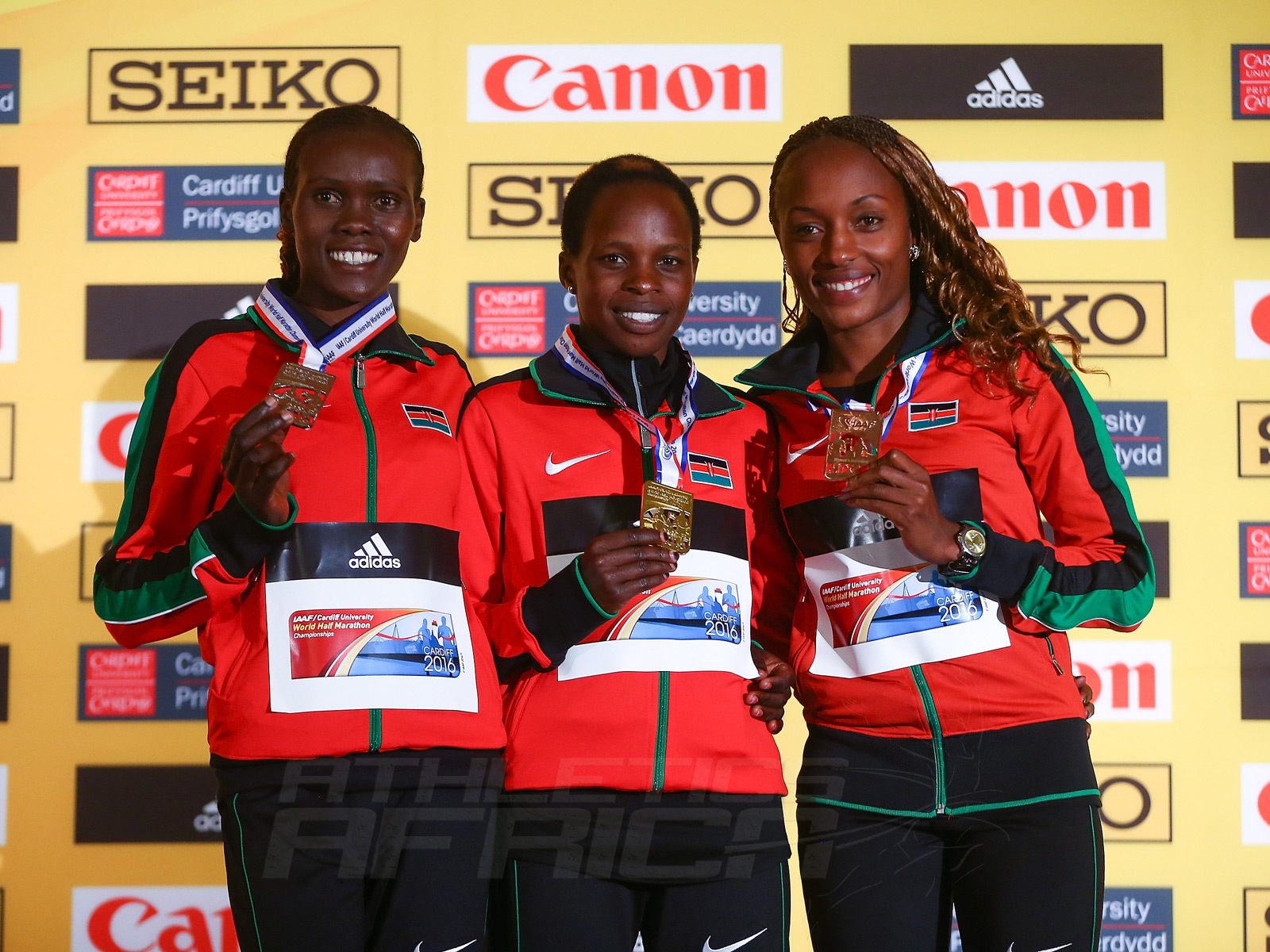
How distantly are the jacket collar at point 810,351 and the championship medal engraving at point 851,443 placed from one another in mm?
228

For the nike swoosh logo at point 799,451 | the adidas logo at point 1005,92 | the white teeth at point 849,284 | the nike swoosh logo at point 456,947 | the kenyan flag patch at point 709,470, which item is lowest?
the nike swoosh logo at point 456,947

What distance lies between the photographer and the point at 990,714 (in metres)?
1.77

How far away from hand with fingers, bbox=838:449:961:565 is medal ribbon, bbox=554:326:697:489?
28 cm

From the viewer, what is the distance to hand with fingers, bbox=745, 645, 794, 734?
6.03 feet

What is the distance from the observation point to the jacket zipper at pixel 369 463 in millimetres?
1663

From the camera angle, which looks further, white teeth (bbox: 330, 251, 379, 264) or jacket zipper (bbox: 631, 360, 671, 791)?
white teeth (bbox: 330, 251, 379, 264)

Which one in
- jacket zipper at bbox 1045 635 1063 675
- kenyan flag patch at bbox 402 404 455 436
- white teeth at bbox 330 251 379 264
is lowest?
jacket zipper at bbox 1045 635 1063 675

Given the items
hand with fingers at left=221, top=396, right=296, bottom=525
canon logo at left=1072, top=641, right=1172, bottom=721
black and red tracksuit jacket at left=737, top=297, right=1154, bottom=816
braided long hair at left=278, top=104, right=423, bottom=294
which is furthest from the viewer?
canon logo at left=1072, top=641, right=1172, bottom=721

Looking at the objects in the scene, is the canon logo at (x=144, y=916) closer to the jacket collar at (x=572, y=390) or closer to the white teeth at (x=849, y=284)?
the jacket collar at (x=572, y=390)

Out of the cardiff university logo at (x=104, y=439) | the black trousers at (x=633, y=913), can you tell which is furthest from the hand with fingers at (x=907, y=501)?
the cardiff university logo at (x=104, y=439)

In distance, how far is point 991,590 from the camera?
177cm

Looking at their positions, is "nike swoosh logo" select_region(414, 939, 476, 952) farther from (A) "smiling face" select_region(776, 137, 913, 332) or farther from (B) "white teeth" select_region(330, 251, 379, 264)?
(A) "smiling face" select_region(776, 137, 913, 332)

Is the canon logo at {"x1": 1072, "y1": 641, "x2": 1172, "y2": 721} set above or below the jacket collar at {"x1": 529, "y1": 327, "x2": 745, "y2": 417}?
below

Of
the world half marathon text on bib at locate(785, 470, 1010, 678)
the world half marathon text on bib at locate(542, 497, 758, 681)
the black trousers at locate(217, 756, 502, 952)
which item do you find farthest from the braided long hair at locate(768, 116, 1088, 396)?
the black trousers at locate(217, 756, 502, 952)
